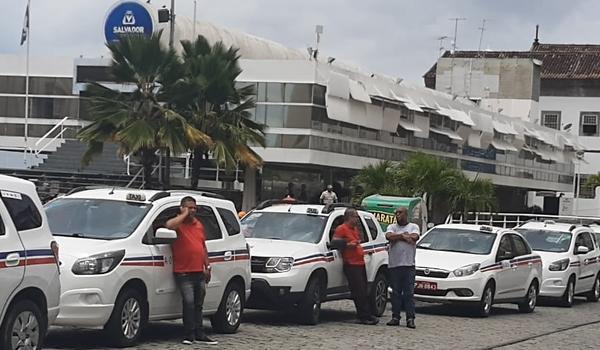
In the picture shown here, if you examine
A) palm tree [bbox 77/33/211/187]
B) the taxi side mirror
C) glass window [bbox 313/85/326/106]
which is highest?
glass window [bbox 313/85/326/106]

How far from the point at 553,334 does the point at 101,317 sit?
9002mm

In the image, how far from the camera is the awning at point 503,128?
203 ft

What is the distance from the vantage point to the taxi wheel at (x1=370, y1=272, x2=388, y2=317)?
63.7 feet

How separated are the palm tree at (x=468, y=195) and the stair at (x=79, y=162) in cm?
1261

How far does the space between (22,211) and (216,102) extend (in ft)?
76.2

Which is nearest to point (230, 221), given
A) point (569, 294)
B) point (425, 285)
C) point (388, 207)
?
point (425, 285)

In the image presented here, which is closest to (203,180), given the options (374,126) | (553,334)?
(374,126)

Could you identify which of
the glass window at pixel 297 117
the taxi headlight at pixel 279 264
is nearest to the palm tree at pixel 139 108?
the glass window at pixel 297 117

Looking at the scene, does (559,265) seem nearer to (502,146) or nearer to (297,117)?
(297,117)

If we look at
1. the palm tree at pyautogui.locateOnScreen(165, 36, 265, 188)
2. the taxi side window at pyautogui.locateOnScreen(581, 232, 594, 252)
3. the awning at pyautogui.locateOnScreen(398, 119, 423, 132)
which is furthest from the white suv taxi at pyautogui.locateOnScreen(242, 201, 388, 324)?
the awning at pyautogui.locateOnScreen(398, 119, 423, 132)

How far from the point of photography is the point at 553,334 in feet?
63.3

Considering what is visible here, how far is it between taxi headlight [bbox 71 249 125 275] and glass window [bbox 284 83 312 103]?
3112cm

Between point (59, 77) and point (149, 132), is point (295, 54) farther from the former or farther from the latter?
point (149, 132)

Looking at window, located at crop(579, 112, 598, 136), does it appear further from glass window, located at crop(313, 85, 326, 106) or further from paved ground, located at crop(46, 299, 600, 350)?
paved ground, located at crop(46, 299, 600, 350)
